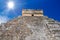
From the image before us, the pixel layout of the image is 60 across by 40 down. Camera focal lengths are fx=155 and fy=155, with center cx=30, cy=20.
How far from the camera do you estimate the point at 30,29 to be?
11258 mm

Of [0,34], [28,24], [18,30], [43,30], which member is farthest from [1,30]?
[43,30]

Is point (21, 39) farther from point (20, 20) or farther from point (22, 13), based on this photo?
point (22, 13)

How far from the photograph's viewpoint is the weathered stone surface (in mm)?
10781

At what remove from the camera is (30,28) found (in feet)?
37.1

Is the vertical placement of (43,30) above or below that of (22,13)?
below

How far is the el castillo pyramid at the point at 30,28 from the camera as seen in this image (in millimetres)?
10789

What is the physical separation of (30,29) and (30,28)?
0.29 feet

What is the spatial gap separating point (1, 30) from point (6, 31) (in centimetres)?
42

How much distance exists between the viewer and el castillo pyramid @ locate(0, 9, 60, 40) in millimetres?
10789

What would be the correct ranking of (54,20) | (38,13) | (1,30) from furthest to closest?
(38,13)
(54,20)
(1,30)

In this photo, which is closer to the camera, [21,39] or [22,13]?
[21,39]

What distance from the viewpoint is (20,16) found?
1259cm

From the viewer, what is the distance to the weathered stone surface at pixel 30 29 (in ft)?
35.4

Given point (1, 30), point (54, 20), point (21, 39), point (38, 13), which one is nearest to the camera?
point (21, 39)
